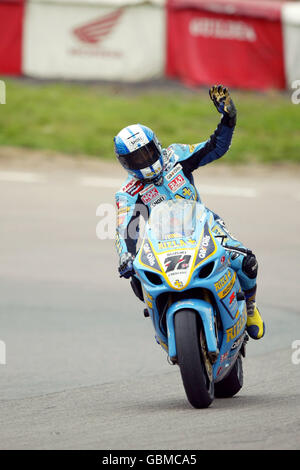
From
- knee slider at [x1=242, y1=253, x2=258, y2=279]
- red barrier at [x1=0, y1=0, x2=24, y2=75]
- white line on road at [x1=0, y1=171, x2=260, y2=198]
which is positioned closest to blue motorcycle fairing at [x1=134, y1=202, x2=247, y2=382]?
knee slider at [x1=242, y1=253, x2=258, y2=279]

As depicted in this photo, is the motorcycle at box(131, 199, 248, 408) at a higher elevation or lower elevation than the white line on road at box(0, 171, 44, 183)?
higher

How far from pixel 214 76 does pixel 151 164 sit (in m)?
13.3

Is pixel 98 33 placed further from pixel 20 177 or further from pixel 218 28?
pixel 20 177

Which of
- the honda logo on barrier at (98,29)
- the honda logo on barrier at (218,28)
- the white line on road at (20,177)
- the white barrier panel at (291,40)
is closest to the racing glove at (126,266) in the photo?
the white line on road at (20,177)

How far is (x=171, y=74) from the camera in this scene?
2067 centimetres

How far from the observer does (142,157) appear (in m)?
7.00

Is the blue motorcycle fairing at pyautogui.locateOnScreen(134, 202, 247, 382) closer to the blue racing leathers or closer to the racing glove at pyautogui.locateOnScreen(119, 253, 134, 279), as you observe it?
the racing glove at pyautogui.locateOnScreen(119, 253, 134, 279)

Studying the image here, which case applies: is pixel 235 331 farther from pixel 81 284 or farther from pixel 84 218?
pixel 84 218

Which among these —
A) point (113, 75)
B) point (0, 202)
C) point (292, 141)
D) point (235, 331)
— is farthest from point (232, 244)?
point (113, 75)

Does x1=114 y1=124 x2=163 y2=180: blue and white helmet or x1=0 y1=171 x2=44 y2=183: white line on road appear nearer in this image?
x1=114 y1=124 x2=163 y2=180: blue and white helmet

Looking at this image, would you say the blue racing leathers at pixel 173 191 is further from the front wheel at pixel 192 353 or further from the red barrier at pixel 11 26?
the red barrier at pixel 11 26

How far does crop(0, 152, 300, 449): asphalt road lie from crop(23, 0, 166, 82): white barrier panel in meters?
2.78

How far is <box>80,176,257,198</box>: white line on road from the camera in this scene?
16219mm

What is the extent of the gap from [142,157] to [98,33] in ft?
42.0
